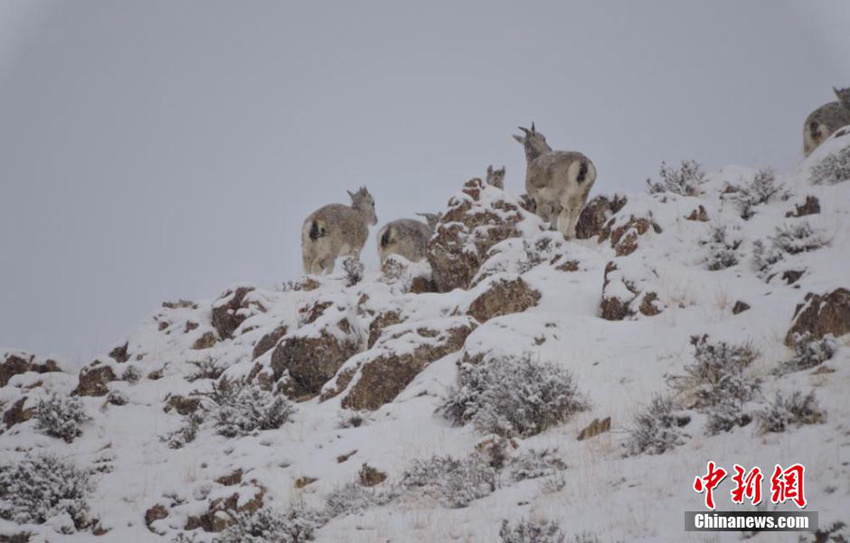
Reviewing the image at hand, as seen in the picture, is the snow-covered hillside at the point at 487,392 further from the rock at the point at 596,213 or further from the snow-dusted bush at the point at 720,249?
the rock at the point at 596,213

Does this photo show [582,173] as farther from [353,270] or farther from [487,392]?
[487,392]

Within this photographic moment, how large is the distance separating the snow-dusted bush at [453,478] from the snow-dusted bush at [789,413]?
219 cm

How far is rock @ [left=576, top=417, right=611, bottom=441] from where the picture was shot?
6.57 metres

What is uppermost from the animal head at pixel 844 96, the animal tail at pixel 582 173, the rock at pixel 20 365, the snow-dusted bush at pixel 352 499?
the animal head at pixel 844 96

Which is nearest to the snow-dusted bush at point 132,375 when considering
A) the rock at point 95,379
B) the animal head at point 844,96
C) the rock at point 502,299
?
the rock at point 95,379

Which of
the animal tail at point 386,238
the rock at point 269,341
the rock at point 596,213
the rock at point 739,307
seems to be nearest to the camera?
the rock at point 739,307

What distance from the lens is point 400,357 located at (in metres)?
9.24

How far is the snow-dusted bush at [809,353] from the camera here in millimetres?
6129

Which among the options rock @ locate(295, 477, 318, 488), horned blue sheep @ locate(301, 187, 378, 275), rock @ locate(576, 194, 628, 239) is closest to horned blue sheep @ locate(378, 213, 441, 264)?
horned blue sheep @ locate(301, 187, 378, 275)

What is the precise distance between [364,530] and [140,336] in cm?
894

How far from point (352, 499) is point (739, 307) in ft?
16.3

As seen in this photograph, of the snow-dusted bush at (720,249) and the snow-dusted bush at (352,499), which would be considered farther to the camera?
the snow-dusted bush at (720,249)

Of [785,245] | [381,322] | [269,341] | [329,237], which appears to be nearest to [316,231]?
[329,237]

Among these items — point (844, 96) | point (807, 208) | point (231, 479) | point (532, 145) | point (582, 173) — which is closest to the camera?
point (231, 479)
